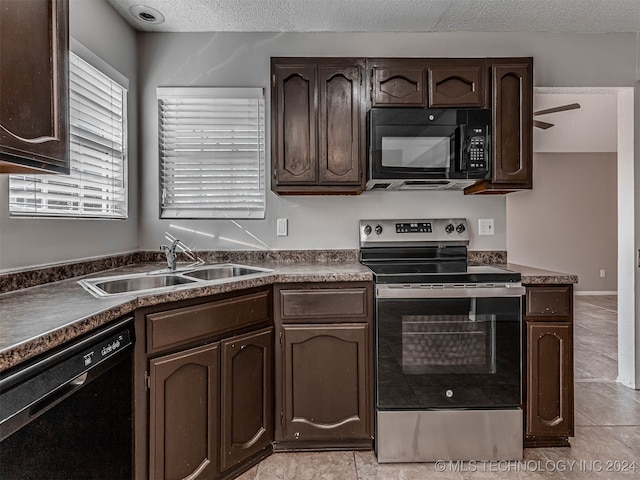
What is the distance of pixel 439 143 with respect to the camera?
7.18ft

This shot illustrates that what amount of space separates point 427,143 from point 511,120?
548mm

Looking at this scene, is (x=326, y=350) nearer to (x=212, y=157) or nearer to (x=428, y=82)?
(x=212, y=157)

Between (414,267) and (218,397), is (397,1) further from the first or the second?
(218,397)

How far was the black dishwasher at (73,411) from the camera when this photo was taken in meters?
0.90

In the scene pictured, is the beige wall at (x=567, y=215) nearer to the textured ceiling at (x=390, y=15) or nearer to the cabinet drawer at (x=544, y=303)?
the textured ceiling at (x=390, y=15)

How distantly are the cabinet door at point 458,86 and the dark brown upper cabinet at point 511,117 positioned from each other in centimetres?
9

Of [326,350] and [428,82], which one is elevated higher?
[428,82]

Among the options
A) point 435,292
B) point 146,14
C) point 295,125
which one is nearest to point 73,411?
point 435,292

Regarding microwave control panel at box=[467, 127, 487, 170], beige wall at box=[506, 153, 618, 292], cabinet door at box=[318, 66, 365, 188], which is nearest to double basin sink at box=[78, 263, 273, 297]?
cabinet door at box=[318, 66, 365, 188]

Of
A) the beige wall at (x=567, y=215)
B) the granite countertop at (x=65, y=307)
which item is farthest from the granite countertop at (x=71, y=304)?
the beige wall at (x=567, y=215)

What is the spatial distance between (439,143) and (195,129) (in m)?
1.63

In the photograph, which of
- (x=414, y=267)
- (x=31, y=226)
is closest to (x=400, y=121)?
(x=414, y=267)

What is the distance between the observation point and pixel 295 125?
2.24 meters

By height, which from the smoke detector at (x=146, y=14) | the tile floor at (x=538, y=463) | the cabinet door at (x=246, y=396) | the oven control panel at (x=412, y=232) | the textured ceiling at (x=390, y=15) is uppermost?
the textured ceiling at (x=390, y=15)
